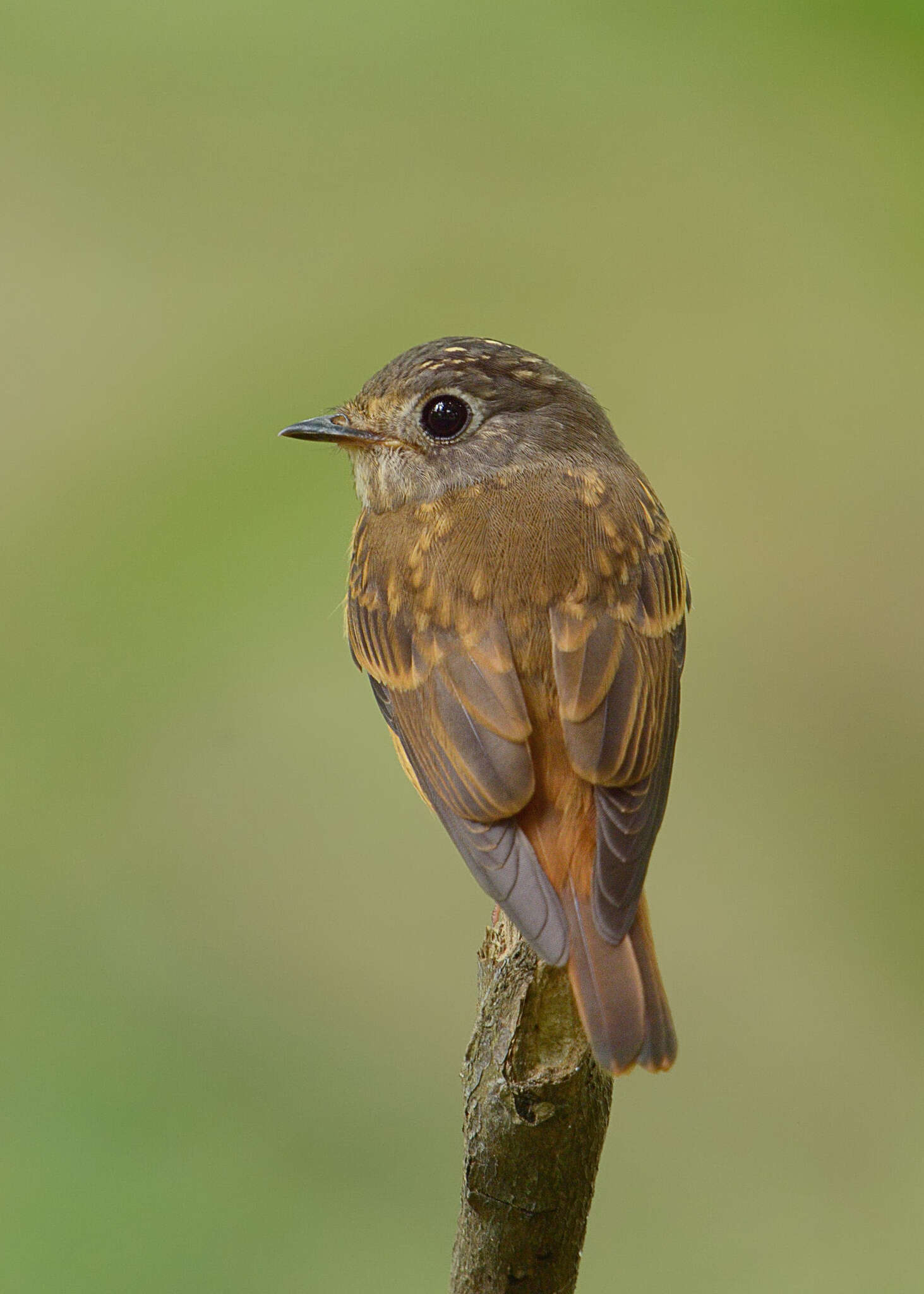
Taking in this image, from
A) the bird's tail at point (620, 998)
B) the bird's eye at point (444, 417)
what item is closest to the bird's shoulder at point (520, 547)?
the bird's eye at point (444, 417)

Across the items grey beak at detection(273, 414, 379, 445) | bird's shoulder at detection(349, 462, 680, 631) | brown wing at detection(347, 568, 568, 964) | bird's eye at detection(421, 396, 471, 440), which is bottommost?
brown wing at detection(347, 568, 568, 964)

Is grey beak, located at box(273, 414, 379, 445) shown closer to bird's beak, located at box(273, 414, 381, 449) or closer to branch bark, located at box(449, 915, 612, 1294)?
bird's beak, located at box(273, 414, 381, 449)

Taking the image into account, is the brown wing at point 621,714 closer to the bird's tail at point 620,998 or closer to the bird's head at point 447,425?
the bird's tail at point 620,998

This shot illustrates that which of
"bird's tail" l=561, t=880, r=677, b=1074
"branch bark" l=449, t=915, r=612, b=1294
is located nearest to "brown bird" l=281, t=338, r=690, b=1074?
"bird's tail" l=561, t=880, r=677, b=1074

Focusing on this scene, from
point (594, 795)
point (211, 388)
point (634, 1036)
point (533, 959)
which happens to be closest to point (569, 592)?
point (594, 795)

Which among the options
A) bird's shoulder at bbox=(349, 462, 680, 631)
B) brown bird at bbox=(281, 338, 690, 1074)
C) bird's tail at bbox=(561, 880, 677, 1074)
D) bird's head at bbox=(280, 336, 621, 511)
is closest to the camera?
bird's tail at bbox=(561, 880, 677, 1074)

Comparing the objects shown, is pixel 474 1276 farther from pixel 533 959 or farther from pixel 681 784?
pixel 681 784
